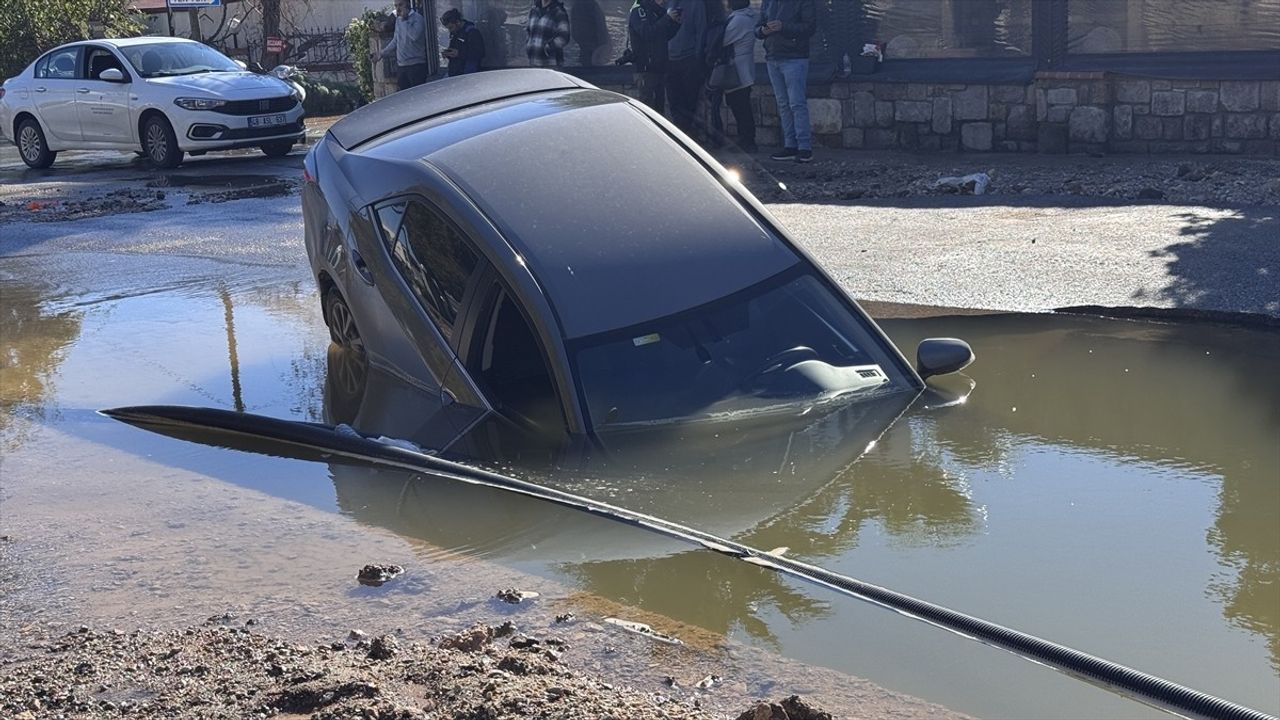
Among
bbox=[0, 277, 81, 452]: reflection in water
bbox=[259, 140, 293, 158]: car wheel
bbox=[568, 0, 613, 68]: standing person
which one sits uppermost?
bbox=[568, 0, 613, 68]: standing person

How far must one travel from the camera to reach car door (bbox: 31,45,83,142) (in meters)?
20.4

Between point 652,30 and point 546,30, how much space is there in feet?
7.26

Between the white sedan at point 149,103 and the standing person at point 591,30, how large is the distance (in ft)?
13.1

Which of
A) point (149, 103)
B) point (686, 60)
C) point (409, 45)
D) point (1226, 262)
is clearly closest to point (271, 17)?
point (409, 45)

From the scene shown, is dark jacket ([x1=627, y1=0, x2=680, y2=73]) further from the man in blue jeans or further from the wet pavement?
the wet pavement

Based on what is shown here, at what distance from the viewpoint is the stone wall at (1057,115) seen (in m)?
14.0

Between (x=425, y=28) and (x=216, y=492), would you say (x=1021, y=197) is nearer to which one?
(x=216, y=492)

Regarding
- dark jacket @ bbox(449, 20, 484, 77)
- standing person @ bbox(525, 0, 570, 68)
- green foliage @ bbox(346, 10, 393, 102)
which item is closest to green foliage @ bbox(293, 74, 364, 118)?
green foliage @ bbox(346, 10, 393, 102)

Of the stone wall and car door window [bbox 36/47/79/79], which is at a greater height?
car door window [bbox 36/47/79/79]

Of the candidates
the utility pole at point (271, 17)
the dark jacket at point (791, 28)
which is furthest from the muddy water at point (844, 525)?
the utility pole at point (271, 17)

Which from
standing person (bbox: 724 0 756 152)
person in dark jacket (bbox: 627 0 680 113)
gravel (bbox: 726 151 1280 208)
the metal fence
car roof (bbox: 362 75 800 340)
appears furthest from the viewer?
the metal fence

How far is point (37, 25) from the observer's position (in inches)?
1135

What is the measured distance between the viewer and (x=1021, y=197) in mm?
12508

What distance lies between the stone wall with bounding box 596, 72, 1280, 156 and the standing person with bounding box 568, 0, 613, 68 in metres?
3.16
